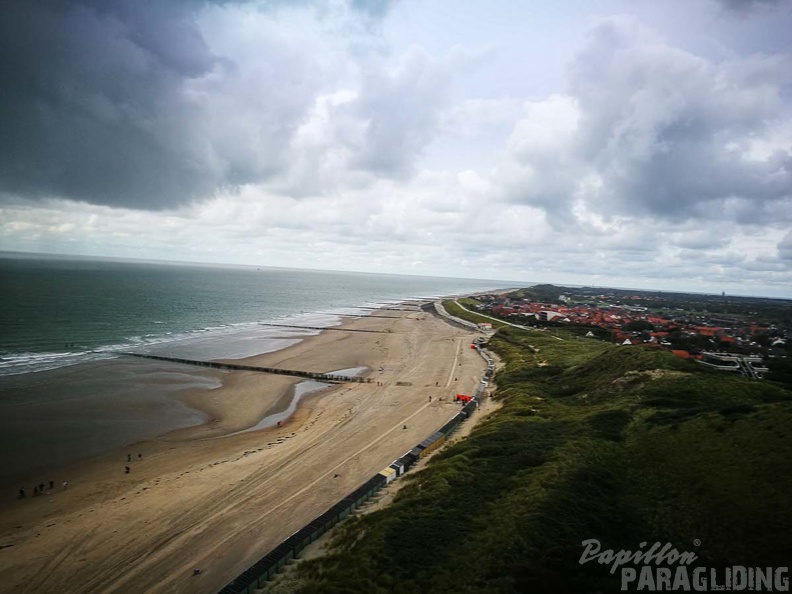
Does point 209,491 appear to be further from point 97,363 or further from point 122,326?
point 122,326

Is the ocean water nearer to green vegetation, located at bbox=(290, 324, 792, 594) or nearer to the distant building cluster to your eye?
green vegetation, located at bbox=(290, 324, 792, 594)

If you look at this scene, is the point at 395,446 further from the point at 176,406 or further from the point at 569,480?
the point at 176,406

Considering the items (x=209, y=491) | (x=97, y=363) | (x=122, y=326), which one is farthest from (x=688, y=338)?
(x=122, y=326)

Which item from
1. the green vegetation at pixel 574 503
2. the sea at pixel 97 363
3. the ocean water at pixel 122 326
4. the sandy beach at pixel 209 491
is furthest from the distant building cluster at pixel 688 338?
the ocean water at pixel 122 326

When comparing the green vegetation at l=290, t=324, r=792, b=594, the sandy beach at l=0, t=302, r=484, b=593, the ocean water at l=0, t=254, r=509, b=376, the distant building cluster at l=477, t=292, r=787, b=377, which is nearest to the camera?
the green vegetation at l=290, t=324, r=792, b=594

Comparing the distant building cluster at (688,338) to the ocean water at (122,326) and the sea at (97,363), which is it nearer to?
the sea at (97,363)

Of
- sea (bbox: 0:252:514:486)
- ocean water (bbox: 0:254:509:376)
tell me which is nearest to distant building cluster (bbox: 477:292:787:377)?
sea (bbox: 0:252:514:486)
